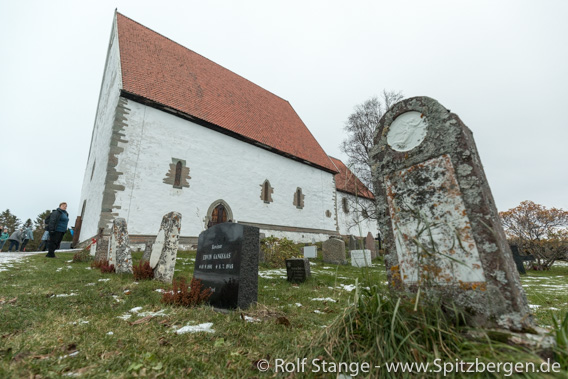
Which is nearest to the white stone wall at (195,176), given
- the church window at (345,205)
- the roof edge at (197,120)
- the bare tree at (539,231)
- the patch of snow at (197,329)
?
the roof edge at (197,120)

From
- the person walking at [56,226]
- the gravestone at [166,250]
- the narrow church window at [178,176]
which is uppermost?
the narrow church window at [178,176]

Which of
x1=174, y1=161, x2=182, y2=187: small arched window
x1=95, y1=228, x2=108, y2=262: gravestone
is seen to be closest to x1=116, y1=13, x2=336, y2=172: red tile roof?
x1=174, y1=161, x2=182, y2=187: small arched window

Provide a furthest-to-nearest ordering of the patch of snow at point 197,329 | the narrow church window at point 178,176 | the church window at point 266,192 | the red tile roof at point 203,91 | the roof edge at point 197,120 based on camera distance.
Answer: the church window at point 266,192, the red tile roof at point 203,91, the narrow church window at point 178,176, the roof edge at point 197,120, the patch of snow at point 197,329

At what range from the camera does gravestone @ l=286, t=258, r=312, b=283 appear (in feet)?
20.2

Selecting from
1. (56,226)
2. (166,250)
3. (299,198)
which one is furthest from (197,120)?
(166,250)

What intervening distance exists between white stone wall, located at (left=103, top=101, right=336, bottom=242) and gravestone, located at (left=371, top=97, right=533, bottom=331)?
11.1 m

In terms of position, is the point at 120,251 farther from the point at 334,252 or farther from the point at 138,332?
the point at 334,252

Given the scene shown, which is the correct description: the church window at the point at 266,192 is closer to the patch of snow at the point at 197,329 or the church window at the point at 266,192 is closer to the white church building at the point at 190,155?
the white church building at the point at 190,155

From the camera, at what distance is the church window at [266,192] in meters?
16.0

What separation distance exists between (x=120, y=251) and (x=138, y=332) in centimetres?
445

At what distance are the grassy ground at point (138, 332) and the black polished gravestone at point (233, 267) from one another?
0.93 ft

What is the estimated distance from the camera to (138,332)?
96.5 inches

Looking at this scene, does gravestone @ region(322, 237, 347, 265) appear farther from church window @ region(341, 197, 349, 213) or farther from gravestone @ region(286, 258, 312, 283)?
church window @ region(341, 197, 349, 213)

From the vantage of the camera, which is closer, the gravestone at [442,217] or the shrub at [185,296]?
the gravestone at [442,217]
